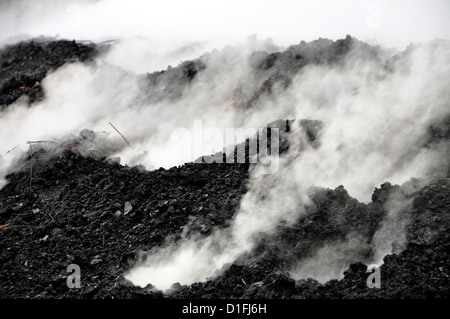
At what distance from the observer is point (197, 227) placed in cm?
500

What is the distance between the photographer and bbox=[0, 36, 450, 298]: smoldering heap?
3.88 meters

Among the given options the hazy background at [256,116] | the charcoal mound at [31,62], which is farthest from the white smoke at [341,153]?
the charcoal mound at [31,62]

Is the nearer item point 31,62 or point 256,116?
point 256,116

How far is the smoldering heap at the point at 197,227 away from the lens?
3883 millimetres

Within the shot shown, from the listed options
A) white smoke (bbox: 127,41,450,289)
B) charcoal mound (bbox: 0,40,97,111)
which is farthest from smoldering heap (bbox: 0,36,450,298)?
charcoal mound (bbox: 0,40,97,111)

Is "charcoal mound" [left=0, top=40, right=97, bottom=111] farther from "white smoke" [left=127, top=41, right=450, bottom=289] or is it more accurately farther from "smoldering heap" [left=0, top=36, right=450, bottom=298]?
"white smoke" [left=127, top=41, right=450, bottom=289]
